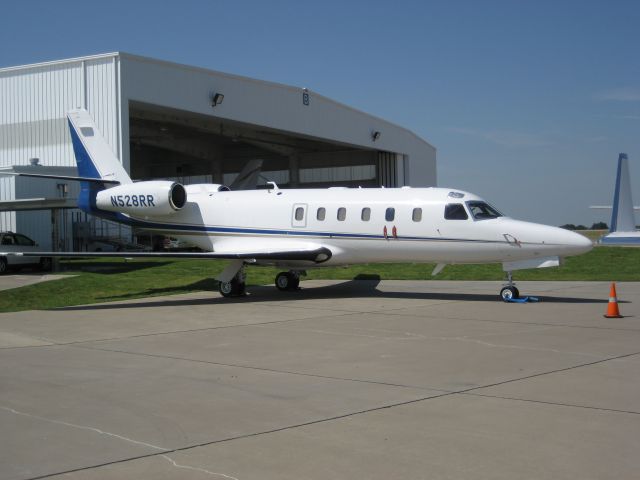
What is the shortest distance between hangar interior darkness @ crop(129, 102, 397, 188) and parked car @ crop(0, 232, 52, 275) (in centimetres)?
1820

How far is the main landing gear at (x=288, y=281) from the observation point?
21.3 metres

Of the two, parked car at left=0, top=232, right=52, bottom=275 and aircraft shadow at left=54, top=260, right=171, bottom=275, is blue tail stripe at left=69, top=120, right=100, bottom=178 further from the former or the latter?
parked car at left=0, top=232, right=52, bottom=275

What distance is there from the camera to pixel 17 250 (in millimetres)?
30109

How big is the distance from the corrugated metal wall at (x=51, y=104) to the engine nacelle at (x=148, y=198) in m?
Result: 10.3

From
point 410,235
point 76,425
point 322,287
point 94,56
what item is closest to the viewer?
point 76,425

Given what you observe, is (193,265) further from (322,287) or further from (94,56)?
(94,56)

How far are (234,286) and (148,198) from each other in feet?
11.6

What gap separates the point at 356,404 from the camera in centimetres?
750

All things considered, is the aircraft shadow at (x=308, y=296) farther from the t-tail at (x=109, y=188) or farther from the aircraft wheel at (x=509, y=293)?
the t-tail at (x=109, y=188)

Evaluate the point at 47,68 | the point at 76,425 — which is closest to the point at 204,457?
the point at 76,425

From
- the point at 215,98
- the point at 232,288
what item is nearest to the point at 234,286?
the point at 232,288

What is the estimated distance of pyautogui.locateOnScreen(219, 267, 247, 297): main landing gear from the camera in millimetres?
19734

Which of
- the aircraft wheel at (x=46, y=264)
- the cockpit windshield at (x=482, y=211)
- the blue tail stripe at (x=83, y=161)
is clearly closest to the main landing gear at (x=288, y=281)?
the cockpit windshield at (x=482, y=211)

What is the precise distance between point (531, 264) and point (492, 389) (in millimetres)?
9129
